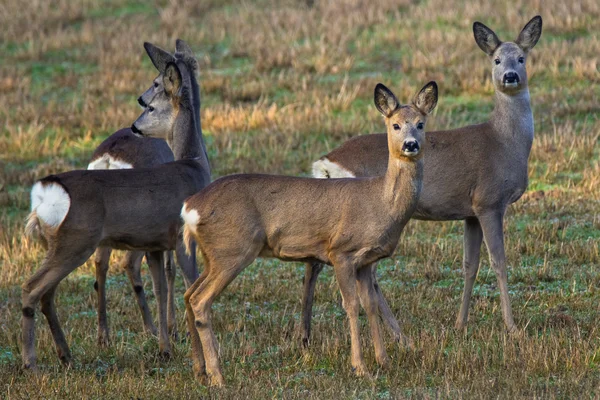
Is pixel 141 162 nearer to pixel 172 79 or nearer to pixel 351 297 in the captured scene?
pixel 172 79

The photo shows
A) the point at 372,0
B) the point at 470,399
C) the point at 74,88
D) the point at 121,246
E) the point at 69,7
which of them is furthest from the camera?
the point at 69,7

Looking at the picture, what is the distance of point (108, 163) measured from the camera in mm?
9461

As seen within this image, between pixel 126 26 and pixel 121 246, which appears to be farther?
pixel 126 26

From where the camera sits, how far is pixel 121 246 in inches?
310

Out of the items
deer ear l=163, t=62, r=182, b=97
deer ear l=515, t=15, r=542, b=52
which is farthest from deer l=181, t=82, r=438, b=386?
deer ear l=515, t=15, r=542, b=52

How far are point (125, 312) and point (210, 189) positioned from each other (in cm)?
265

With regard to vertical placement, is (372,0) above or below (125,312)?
above

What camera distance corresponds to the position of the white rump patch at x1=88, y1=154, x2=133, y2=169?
30.8 feet

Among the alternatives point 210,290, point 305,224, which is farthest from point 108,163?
point 305,224

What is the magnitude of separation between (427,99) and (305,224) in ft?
4.14

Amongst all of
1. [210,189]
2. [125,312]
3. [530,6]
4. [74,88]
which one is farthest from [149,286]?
[530,6]

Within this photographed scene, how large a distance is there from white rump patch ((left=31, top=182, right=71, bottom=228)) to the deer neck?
3703mm

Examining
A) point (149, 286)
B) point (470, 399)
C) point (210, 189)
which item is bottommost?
point (149, 286)

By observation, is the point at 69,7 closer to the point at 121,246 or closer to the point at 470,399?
the point at 121,246
